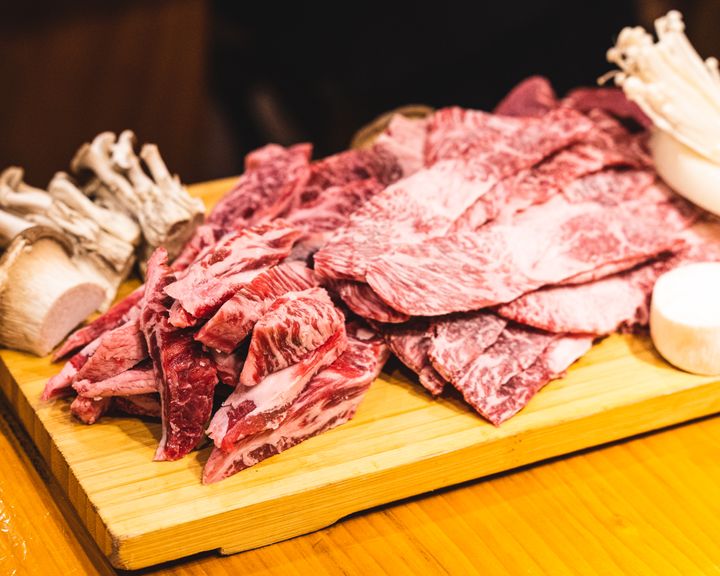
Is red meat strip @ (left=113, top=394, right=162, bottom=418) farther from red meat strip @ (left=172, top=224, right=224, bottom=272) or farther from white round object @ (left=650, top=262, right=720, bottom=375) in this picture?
white round object @ (left=650, top=262, right=720, bottom=375)

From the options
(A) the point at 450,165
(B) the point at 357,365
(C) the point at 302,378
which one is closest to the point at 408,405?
(B) the point at 357,365

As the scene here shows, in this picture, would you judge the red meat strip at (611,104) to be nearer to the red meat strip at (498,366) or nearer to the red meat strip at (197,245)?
the red meat strip at (498,366)

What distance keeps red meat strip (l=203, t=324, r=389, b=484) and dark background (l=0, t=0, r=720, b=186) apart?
320 centimetres

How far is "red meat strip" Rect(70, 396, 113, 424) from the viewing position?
231 centimetres

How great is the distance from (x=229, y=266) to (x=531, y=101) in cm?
171

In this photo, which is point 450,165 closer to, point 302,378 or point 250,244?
point 250,244

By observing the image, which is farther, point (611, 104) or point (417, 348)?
point (611, 104)

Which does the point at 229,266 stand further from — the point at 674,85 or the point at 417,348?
the point at 674,85

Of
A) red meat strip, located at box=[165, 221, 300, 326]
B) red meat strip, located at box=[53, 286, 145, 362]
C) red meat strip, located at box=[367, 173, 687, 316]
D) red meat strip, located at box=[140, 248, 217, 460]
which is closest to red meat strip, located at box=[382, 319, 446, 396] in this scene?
red meat strip, located at box=[367, 173, 687, 316]

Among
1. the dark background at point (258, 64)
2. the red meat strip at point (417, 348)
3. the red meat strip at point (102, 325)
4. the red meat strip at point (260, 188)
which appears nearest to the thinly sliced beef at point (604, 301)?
the red meat strip at point (417, 348)

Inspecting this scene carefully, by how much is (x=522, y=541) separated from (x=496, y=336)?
55 centimetres

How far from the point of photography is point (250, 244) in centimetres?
245

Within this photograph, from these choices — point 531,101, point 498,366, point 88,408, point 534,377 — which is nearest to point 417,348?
point 498,366

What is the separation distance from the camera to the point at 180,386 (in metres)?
2.23
